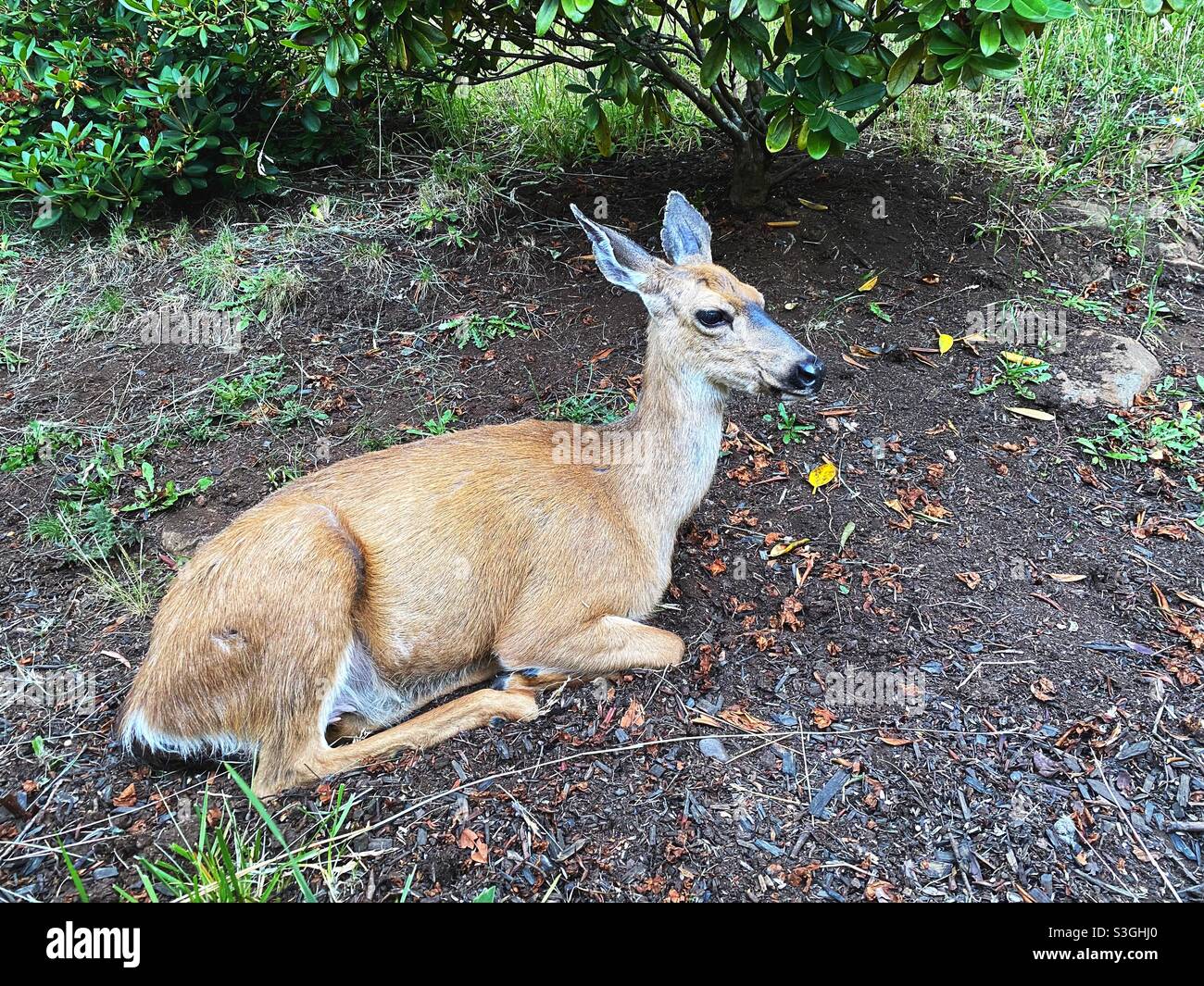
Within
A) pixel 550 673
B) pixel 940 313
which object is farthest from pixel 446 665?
pixel 940 313

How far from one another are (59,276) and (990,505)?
6.42 metres

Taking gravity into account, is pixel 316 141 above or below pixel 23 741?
above

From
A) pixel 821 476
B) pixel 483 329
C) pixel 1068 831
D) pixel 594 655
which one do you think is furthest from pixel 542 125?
pixel 1068 831

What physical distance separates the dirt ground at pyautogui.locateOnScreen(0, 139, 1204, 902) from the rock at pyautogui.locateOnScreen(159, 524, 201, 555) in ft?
0.05

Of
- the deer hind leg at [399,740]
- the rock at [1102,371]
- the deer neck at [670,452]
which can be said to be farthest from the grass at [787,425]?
the deer hind leg at [399,740]

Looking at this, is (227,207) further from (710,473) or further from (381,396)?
(710,473)

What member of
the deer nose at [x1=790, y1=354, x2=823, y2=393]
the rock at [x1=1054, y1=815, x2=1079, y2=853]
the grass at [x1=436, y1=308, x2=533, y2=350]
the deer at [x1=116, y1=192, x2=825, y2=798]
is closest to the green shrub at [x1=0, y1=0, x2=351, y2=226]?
the grass at [x1=436, y1=308, x2=533, y2=350]

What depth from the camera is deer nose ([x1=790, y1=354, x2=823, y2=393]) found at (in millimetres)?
3912

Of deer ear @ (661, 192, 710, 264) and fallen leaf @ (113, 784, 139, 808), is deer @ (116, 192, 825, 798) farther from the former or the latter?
fallen leaf @ (113, 784, 139, 808)

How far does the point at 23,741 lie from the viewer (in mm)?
3910

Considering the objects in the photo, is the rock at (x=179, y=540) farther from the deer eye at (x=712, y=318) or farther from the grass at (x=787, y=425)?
the grass at (x=787, y=425)

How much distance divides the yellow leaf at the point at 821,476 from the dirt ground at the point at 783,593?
0.05m

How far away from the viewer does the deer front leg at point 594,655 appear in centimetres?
398
